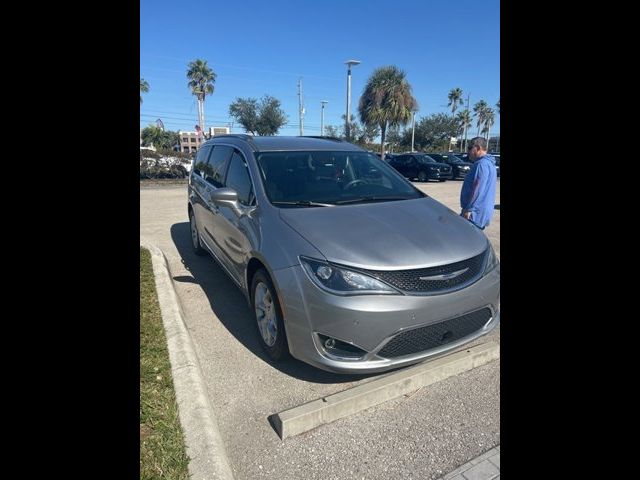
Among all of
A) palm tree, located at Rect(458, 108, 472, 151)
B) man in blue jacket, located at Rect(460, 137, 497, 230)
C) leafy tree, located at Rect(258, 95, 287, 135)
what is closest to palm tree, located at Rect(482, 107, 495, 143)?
palm tree, located at Rect(458, 108, 472, 151)

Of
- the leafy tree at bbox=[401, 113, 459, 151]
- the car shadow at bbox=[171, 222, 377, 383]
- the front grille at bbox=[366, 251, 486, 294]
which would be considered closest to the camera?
the front grille at bbox=[366, 251, 486, 294]

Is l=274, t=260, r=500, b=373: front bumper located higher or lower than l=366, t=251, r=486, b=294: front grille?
lower

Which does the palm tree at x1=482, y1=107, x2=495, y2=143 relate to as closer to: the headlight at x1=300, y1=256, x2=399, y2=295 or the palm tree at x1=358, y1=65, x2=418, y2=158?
the palm tree at x1=358, y1=65, x2=418, y2=158

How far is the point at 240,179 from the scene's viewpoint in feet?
12.8

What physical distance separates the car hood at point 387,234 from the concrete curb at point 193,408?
3.97 ft

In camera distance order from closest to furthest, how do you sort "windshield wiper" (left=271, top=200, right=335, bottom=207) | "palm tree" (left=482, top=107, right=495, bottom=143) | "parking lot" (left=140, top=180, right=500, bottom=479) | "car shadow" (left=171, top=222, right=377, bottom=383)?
"parking lot" (left=140, top=180, right=500, bottom=479) → "car shadow" (left=171, top=222, right=377, bottom=383) → "windshield wiper" (left=271, top=200, right=335, bottom=207) → "palm tree" (left=482, top=107, right=495, bottom=143)

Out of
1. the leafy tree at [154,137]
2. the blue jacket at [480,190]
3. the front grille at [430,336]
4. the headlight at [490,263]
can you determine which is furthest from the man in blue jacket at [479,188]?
the leafy tree at [154,137]

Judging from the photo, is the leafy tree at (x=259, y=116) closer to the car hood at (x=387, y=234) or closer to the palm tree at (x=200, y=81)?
the palm tree at (x=200, y=81)

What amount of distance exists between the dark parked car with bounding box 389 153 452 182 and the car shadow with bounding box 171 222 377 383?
17693mm

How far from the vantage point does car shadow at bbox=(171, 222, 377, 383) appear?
2949 mm
